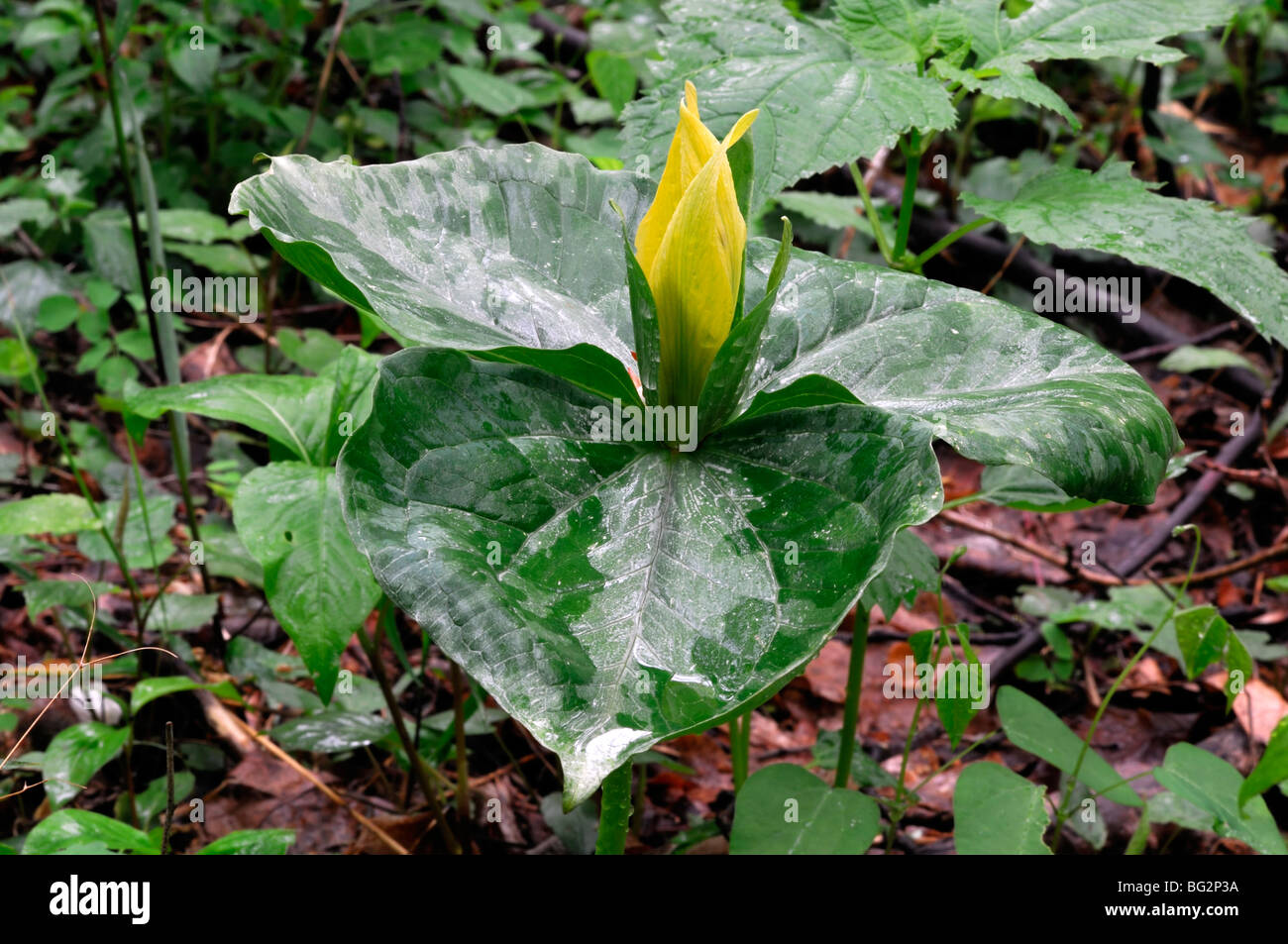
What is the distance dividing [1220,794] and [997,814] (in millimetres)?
378

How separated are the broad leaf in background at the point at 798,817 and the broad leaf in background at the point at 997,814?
0.13m

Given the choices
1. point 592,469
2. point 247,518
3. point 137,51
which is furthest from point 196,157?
point 592,469

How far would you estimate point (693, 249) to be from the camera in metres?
1.07

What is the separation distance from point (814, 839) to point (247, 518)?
36.5 inches

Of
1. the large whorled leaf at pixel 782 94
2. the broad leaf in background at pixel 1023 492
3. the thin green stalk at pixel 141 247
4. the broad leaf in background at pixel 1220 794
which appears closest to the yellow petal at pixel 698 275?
the large whorled leaf at pixel 782 94

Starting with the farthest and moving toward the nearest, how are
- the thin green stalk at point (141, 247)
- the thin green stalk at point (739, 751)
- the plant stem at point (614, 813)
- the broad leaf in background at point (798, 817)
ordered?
1. the thin green stalk at point (141, 247)
2. the thin green stalk at point (739, 751)
3. the broad leaf in background at point (798, 817)
4. the plant stem at point (614, 813)

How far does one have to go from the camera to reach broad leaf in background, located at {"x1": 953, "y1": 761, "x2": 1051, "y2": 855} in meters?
1.47

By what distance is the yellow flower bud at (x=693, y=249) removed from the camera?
41.1 inches

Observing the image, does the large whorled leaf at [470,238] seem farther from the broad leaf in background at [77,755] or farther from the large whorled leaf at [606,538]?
the broad leaf in background at [77,755]

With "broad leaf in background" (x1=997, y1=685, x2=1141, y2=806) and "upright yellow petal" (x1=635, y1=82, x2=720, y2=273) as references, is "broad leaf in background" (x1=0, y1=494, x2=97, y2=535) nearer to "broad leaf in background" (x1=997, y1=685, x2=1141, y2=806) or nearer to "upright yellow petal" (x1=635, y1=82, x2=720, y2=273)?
"upright yellow petal" (x1=635, y1=82, x2=720, y2=273)

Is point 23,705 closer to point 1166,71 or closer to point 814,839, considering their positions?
point 814,839

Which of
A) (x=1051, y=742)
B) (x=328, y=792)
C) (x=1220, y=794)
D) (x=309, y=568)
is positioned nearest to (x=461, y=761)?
(x=328, y=792)

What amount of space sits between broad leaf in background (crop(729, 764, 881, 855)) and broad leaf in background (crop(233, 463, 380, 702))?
2.04 feet

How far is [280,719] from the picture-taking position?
223 centimetres
